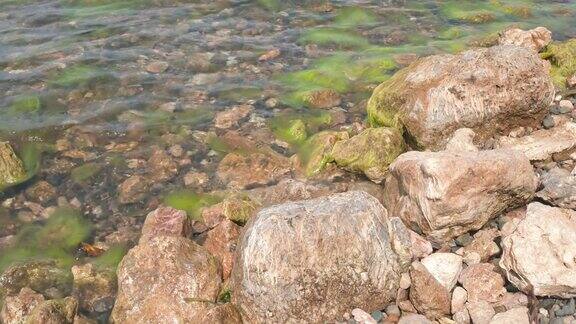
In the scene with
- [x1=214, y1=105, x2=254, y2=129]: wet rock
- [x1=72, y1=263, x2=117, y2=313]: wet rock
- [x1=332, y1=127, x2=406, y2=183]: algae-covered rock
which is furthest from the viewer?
[x1=214, y1=105, x2=254, y2=129]: wet rock

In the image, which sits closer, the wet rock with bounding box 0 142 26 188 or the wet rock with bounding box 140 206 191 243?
the wet rock with bounding box 140 206 191 243

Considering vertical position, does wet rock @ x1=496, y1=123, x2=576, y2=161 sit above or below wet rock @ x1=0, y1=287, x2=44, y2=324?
above

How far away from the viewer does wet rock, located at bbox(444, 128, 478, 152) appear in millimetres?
6586

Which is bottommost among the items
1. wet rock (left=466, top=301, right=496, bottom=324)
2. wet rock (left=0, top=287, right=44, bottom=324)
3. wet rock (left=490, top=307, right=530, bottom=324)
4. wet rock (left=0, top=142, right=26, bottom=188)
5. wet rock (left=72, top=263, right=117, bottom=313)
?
wet rock (left=72, top=263, right=117, bottom=313)

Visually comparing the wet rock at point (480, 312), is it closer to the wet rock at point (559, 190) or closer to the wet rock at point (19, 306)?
the wet rock at point (559, 190)

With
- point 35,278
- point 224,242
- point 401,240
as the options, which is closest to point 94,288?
point 35,278

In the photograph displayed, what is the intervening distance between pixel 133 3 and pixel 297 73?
5.15 metres

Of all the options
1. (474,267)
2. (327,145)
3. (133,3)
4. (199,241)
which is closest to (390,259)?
Answer: (474,267)

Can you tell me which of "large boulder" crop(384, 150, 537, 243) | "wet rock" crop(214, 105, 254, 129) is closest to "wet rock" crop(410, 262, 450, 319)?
"large boulder" crop(384, 150, 537, 243)

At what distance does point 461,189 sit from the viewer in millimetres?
5227

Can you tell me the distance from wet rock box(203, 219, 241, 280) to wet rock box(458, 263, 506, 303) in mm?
2473

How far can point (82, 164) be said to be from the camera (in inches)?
304

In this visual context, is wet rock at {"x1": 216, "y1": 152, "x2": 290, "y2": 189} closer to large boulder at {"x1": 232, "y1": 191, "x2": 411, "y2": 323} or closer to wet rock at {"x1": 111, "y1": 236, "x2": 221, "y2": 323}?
wet rock at {"x1": 111, "y1": 236, "x2": 221, "y2": 323}

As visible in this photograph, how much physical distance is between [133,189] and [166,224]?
4.58ft
